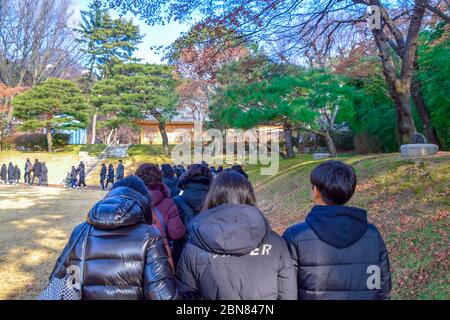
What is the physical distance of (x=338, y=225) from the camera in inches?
73.5

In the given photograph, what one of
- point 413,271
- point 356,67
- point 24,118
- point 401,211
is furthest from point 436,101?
point 24,118

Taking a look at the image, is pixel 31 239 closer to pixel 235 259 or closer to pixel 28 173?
pixel 235 259

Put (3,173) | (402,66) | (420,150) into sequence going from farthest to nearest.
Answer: (3,173), (402,66), (420,150)

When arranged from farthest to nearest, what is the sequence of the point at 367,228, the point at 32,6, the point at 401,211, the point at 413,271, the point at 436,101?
the point at 32,6, the point at 436,101, the point at 401,211, the point at 413,271, the point at 367,228

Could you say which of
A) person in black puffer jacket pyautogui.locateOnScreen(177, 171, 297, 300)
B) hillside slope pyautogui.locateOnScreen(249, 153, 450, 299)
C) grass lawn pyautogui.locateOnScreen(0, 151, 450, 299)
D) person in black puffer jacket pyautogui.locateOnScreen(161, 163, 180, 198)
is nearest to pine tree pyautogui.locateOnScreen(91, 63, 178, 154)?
grass lawn pyautogui.locateOnScreen(0, 151, 450, 299)

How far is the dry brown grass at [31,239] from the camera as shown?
4.54 m

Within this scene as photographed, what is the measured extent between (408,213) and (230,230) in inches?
182

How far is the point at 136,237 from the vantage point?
1858 millimetres

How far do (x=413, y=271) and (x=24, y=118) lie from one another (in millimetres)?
29464

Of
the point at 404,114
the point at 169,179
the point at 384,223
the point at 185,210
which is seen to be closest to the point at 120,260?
the point at 185,210

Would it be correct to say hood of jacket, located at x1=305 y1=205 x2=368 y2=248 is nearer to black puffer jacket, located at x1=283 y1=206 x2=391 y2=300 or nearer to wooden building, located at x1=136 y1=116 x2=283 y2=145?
black puffer jacket, located at x1=283 y1=206 x2=391 y2=300

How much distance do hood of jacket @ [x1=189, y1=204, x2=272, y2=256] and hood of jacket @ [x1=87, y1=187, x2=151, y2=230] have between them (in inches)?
11.1

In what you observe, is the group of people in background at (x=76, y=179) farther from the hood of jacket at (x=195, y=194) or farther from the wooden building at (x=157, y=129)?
the hood of jacket at (x=195, y=194)
